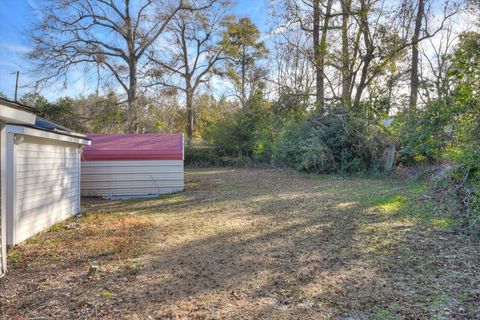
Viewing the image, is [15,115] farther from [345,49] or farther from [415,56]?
[415,56]

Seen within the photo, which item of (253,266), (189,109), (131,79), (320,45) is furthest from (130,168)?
(189,109)

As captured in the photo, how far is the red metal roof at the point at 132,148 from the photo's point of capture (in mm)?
8648

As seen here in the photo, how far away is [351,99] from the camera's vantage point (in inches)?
508

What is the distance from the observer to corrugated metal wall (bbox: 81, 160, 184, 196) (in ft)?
28.6

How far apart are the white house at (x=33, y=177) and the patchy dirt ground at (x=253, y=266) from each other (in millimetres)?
270

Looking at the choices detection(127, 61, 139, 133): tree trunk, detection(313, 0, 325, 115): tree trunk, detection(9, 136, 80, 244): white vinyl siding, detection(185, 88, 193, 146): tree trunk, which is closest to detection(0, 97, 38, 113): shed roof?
detection(9, 136, 80, 244): white vinyl siding

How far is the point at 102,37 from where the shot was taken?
54.8 feet

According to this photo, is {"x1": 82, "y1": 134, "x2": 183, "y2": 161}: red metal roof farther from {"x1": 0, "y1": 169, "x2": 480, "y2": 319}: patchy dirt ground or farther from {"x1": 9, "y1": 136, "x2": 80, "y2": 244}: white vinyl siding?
{"x1": 0, "y1": 169, "x2": 480, "y2": 319}: patchy dirt ground

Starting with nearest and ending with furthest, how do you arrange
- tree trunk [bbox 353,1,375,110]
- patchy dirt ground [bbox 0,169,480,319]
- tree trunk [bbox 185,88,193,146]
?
1. patchy dirt ground [bbox 0,169,480,319]
2. tree trunk [bbox 353,1,375,110]
3. tree trunk [bbox 185,88,193,146]

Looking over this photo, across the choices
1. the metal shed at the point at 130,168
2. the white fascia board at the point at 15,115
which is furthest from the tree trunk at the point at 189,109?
the white fascia board at the point at 15,115

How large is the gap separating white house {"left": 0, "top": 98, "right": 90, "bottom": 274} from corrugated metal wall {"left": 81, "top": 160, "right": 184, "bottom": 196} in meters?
2.04

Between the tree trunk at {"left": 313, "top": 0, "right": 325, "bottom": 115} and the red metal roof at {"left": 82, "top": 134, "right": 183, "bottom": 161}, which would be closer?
the red metal roof at {"left": 82, "top": 134, "right": 183, "bottom": 161}

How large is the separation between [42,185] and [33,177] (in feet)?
1.02

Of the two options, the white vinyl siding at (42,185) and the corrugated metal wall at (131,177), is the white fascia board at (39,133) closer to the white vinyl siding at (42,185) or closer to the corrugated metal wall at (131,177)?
the white vinyl siding at (42,185)
